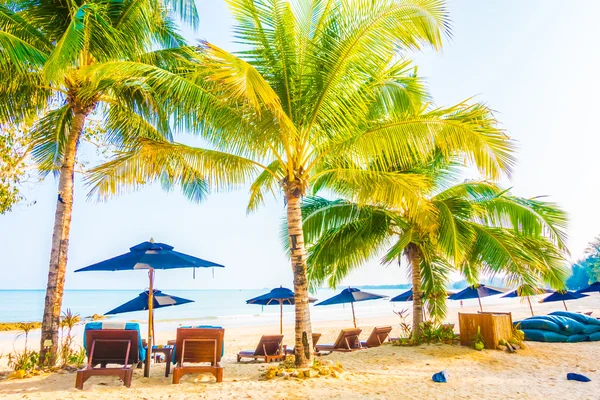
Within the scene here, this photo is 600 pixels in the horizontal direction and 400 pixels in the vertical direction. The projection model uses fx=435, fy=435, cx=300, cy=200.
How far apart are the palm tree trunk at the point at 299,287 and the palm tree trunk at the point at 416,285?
3.90 m

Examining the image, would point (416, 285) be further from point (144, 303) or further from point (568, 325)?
point (144, 303)

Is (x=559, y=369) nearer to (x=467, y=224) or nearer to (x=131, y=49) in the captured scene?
(x=467, y=224)

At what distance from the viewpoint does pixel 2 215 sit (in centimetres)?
982

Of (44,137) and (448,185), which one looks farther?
(448,185)

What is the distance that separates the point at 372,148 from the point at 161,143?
3493mm

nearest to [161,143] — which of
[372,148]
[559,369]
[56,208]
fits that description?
[56,208]

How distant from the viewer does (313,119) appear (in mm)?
7086

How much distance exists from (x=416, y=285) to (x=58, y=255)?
296 inches

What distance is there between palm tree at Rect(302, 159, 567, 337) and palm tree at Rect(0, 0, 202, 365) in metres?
4.50

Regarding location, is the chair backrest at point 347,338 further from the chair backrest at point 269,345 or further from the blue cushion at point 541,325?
the blue cushion at point 541,325


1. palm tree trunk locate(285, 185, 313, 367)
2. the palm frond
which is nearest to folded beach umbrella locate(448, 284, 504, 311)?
palm tree trunk locate(285, 185, 313, 367)

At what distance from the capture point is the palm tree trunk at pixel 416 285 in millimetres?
9977

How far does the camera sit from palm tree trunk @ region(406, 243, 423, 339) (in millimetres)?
9977

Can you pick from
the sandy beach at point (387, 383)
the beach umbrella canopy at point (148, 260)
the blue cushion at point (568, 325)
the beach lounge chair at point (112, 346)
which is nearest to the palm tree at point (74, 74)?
the beach umbrella canopy at point (148, 260)
